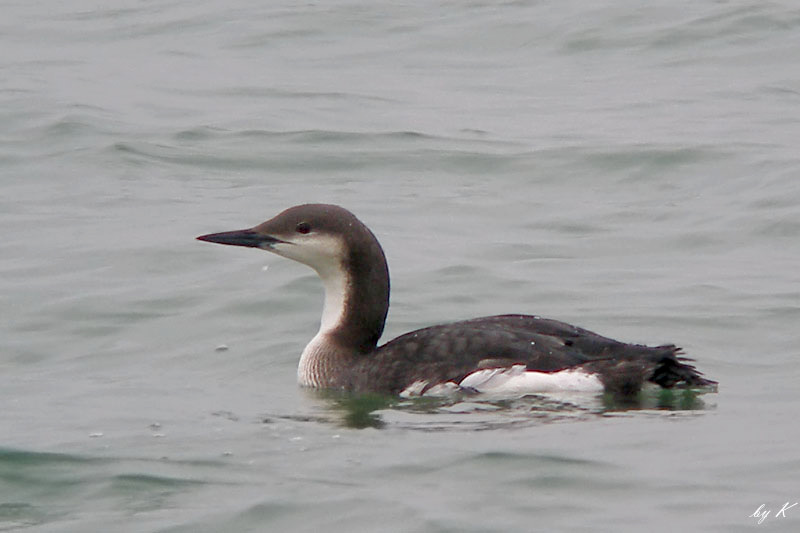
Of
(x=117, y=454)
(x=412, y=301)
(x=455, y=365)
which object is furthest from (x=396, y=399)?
(x=412, y=301)

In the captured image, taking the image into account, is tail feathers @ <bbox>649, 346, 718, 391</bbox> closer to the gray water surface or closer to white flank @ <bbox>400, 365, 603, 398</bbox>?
the gray water surface

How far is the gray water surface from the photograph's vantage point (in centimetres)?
604

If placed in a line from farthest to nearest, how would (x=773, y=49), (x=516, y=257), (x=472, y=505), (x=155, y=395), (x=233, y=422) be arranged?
(x=773, y=49) → (x=516, y=257) → (x=155, y=395) → (x=233, y=422) → (x=472, y=505)

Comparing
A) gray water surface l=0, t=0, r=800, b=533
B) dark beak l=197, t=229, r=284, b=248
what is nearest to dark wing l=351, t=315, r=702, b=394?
gray water surface l=0, t=0, r=800, b=533

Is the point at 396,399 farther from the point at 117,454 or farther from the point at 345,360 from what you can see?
the point at 117,454

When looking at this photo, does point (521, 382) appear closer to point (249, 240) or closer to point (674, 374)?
point (674, 374)

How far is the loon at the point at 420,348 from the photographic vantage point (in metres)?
7.10

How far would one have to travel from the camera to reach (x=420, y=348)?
24.3 feet

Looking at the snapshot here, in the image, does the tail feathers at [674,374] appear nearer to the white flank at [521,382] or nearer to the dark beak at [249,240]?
the white flank at [521,382]

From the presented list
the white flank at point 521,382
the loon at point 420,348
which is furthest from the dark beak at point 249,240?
the white flank at point 521,382

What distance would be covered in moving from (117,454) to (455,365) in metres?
1.51

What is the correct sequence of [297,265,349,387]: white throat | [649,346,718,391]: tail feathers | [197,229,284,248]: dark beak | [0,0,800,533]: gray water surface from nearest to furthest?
[0,0,800,533]: gray water surface < [649,346,718,391]: tail feathers < [297,265,349,387]: white throat < [197,229,284,248]: dark beak

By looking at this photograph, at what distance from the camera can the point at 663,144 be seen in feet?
40.9

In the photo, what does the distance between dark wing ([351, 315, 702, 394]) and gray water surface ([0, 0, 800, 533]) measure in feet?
0.51
